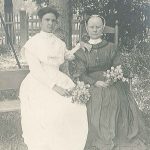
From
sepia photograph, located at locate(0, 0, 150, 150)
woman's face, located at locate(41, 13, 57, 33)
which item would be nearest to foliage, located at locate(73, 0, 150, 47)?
sepia photograph, located at locate(0, 0, 150, 150)

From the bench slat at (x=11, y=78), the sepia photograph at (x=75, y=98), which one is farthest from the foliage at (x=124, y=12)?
the sepia photograph at (x=75, y=98)

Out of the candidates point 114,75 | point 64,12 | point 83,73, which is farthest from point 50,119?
point 64,12

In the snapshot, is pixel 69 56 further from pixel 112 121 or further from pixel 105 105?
pixel 112 121

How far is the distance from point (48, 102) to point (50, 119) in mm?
221

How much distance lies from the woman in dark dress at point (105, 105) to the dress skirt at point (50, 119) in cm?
17

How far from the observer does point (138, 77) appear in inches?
332

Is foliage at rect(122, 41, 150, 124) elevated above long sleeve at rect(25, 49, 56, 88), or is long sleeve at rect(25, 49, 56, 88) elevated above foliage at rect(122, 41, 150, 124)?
long sleeve at rect(25, 49, 56, 88)

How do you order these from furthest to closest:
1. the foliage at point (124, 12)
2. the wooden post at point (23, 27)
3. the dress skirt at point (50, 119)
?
1. the wooden post at point (23, 27)
2. the foliage at point (124, 12)
3. the dress skirt at point (50, 119)

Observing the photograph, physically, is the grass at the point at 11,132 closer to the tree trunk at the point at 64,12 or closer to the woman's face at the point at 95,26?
the tree trunk at the point at 64,12

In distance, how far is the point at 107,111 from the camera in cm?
512

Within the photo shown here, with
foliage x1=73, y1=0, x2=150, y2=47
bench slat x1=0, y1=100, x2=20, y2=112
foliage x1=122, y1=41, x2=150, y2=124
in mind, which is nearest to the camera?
bench slat x1=0, y1=100, x2=20, y2=112

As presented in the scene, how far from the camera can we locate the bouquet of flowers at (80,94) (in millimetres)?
4992

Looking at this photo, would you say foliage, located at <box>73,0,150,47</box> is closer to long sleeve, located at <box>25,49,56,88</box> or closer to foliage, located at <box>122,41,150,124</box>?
foliage, located at <box>122,41,150,124</box>

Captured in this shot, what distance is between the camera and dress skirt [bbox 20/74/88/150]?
4930 millimetres
